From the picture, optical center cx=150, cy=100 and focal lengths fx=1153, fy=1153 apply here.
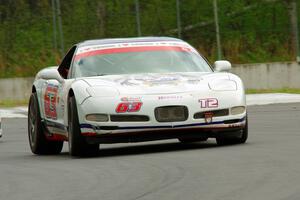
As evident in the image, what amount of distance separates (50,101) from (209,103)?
2.54 metres

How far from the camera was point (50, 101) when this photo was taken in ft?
46.8

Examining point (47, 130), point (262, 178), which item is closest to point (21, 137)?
point (47, 130)

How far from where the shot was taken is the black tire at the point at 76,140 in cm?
1260

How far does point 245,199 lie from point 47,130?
23.0 feet

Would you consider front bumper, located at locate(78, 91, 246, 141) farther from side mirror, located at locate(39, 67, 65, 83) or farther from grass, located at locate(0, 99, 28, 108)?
grass, located at locate(0, 99, 28, 108)

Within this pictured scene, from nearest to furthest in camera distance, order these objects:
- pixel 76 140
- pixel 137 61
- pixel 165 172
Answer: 1. pixel 165 172
2. pixel 76 140
3. pixel 137 61

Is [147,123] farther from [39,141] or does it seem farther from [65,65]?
[65,65]

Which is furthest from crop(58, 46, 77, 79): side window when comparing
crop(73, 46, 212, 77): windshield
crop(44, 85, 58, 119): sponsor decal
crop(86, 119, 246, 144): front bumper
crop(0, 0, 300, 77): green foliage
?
crop(0, 0, 300, 77): green foliage

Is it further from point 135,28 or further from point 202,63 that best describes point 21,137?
point 135,28

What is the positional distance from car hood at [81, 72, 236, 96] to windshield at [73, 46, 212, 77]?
45 cm

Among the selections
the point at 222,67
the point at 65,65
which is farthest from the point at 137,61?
the point at 65,65

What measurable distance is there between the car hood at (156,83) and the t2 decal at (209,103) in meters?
0.14

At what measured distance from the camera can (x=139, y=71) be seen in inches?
535

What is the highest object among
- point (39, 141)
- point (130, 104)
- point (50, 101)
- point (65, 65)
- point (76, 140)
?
point (65, 65)
